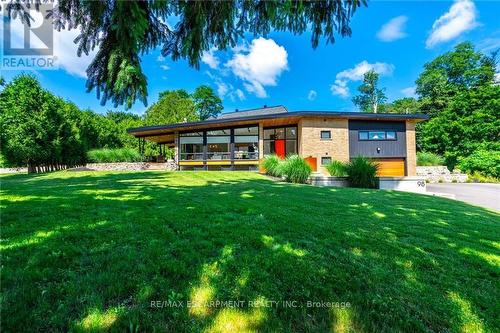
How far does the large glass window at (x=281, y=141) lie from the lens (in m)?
20.1

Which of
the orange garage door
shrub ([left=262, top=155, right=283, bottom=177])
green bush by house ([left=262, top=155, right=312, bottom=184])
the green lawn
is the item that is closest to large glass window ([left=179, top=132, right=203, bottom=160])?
shrub ([left=262, top=155, right=283, bottom=177])

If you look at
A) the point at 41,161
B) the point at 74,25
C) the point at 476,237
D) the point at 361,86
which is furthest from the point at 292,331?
the point at 361,86

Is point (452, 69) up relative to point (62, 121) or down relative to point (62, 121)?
up

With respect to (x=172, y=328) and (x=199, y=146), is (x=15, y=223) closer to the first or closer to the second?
(x=172, y=328)

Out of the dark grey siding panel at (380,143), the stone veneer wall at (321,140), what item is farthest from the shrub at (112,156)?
the dark grey siding panel at (380,143)

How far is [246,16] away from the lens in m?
3.23

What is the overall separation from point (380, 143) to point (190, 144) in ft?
53.1

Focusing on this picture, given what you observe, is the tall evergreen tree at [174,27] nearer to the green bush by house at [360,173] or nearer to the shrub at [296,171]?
the shrub at [296,171]

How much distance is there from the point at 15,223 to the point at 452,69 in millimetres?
44092

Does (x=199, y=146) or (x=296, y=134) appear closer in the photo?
(x=296, y=134)

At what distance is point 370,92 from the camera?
145 ft

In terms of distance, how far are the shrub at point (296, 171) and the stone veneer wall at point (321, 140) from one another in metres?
5.89

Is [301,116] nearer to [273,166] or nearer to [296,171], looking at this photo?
[273,166]

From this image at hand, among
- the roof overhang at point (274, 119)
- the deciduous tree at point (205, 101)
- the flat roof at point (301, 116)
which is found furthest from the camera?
the deciduous tree at point (205, 101)
